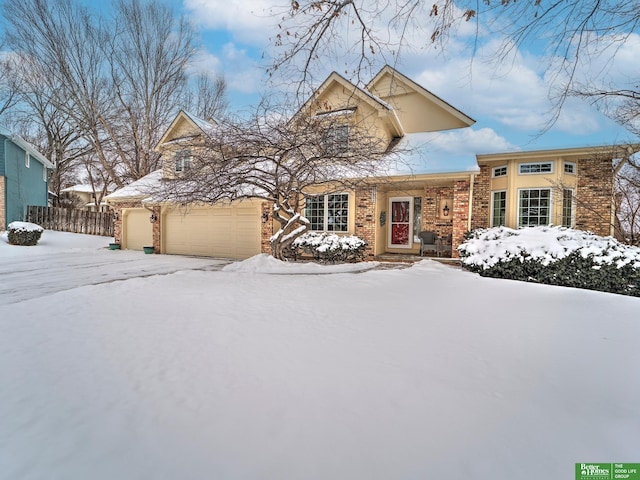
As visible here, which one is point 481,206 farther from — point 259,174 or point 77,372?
point 77,372

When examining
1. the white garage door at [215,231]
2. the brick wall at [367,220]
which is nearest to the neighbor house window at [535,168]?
the brick wall at [367,220]

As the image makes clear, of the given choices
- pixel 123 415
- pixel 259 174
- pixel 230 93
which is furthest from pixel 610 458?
pixel 230 93

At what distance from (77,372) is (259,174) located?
7288 mm

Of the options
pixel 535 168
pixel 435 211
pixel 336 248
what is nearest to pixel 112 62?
pixel 336 248

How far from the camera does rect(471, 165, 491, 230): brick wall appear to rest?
1202 centimetres

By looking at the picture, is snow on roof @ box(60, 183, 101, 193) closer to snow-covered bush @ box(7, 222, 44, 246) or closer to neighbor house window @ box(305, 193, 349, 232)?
snow-covered bush @ box(7, 222, 44, 246)

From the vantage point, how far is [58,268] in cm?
984

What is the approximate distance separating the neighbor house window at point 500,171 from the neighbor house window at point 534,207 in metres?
0.87

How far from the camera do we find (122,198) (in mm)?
15273

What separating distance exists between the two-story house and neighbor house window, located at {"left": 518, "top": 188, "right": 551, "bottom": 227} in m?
0.03

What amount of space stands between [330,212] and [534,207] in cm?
707

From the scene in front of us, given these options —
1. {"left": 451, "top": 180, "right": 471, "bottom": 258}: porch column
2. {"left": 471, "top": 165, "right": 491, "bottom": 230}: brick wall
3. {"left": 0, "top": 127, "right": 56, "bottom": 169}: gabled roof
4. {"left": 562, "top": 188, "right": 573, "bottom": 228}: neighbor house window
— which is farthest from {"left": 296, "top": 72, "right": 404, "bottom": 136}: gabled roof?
{"left": 0, "top": 127, "right": 56, "bottom": 169}: gabled roof

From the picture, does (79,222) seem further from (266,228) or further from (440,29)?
(440,29)

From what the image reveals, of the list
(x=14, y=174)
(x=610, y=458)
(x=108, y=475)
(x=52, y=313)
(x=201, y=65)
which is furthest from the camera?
(x=201, y=65)
